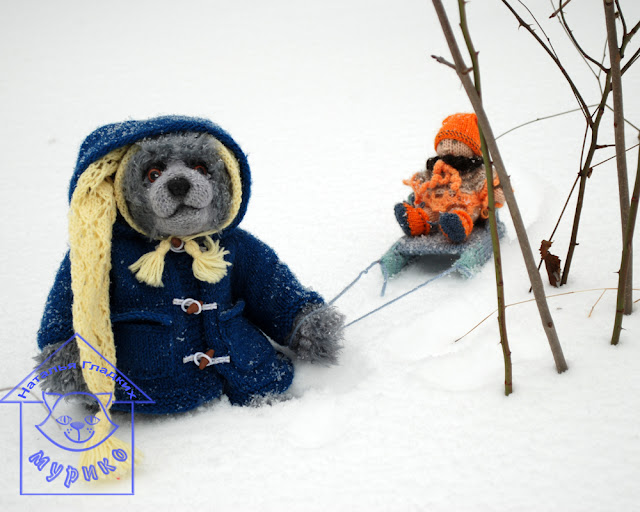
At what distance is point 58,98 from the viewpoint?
141 inches

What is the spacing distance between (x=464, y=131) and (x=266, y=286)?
32.3 inches

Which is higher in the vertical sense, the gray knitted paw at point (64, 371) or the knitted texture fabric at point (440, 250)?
the knitted texture fabric at point (440, 250)

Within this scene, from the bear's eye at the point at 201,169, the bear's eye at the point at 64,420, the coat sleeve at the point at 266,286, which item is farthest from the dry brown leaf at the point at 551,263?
the bear's eye at the point at 64,420

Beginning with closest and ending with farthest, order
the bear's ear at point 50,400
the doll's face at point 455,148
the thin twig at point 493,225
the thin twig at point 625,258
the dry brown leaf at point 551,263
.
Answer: the thin twig at point 493,225 → the thin twig at point 625,258 → the bear's ear at point 50,400 → the dry brown leaf at point 551,263 → the doll's face at point 455,148

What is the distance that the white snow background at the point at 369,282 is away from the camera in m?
0.98

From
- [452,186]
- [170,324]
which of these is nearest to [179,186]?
[170,324]

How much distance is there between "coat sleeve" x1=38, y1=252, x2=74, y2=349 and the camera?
1179 mm

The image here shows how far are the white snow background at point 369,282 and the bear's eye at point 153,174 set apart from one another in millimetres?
478

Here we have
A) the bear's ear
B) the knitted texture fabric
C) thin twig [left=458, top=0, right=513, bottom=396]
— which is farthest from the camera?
the knitted texture fabric

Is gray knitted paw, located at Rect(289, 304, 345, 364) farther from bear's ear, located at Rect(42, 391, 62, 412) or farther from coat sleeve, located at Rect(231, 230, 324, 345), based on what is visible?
bear's ear, located at Rect(42, 391, 62, 412)

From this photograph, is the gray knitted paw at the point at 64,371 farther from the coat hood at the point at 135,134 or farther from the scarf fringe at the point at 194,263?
the coat hood at the point at 135,134

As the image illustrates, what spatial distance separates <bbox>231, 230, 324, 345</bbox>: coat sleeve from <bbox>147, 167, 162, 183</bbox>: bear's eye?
249 mm

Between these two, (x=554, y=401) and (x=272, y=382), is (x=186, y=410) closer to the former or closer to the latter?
(x=272, y=382)

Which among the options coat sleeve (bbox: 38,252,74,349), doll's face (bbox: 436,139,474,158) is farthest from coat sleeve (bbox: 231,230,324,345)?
doll's face (bbox: 436,139,474,158)
